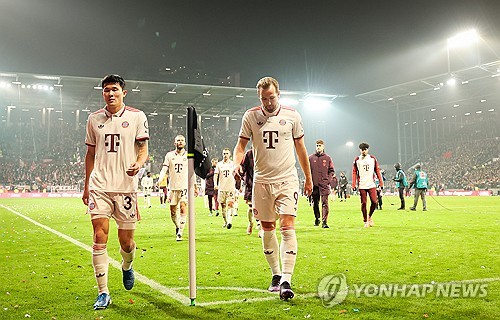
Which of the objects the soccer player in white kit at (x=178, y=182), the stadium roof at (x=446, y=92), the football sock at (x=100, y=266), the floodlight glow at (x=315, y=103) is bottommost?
the football sock at (x=100, y=266)

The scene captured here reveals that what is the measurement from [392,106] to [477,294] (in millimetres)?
59070

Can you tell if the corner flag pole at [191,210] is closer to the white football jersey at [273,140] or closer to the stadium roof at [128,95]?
the white football jersey at [273,140]

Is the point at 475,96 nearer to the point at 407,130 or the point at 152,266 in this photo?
the point at 407,130

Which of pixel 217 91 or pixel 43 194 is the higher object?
pixel 217 91

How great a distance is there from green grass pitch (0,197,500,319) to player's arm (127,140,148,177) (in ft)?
4.65

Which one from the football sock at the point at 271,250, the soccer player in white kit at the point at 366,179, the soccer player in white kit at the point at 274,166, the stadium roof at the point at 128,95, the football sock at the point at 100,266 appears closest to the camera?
the football sock at the point at 100,266

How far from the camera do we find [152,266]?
793cm

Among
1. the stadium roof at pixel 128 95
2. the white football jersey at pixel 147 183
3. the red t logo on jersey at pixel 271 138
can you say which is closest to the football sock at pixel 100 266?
the red t logo on jersey at pixel 271 138

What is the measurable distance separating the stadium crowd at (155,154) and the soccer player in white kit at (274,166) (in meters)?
47.6

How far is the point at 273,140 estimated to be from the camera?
5.77 metres

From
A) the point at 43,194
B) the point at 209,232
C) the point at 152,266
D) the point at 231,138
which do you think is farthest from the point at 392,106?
the point at 152,266

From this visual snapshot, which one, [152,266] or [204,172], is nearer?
[204,172]

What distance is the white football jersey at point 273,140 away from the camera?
5766 millimetres
